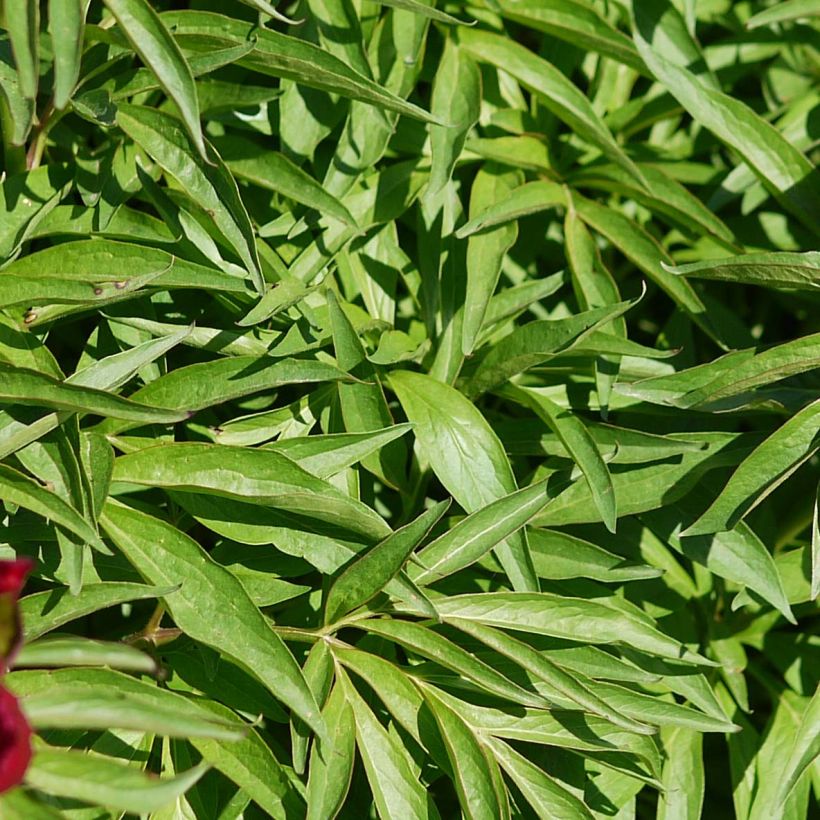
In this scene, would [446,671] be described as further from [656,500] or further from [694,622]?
[694,622]

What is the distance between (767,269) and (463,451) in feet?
1.27

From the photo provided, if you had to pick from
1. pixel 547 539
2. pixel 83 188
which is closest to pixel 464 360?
pixel 547 539

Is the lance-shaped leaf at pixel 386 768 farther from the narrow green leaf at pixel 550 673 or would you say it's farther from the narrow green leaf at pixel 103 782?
the narrow green leaf at pixel 103 782

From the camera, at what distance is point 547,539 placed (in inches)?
47.5

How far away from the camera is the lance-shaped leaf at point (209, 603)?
0.92m

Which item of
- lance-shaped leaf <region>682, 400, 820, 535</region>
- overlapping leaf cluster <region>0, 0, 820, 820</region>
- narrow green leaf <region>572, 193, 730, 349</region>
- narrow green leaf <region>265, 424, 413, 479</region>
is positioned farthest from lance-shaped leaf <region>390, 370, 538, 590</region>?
narrow green leaf <region>572, 193, 730, 349</region>

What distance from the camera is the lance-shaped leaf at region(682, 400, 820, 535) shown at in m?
1.09

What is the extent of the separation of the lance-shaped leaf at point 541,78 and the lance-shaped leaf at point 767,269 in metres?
0.24

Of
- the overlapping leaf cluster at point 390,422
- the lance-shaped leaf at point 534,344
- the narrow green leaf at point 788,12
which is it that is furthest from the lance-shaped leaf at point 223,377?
the narrow green leaf at point 788,12

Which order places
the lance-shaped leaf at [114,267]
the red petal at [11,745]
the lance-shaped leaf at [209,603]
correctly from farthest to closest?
the lance-shaped leaf at [114,267] → the lance-shaped leaf at [209,603] → the red petal at [11,745]

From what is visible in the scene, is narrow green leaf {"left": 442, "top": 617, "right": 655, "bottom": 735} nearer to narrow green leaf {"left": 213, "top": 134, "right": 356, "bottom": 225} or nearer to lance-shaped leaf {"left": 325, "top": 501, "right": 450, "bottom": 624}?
lance-shaped leaf {"left": 325, "top": 501, "right": 450, "bottom": 624}

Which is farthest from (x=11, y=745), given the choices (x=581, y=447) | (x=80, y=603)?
(x=581, y=447)

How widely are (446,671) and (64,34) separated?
2.41ft

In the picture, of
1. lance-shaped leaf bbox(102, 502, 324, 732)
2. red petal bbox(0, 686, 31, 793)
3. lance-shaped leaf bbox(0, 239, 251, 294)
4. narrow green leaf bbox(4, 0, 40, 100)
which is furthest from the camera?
lance-shaped leaf bbox(0, 239, 251, 294)
